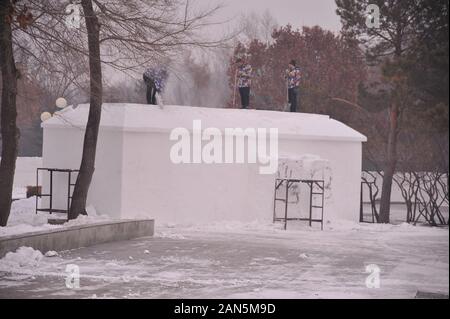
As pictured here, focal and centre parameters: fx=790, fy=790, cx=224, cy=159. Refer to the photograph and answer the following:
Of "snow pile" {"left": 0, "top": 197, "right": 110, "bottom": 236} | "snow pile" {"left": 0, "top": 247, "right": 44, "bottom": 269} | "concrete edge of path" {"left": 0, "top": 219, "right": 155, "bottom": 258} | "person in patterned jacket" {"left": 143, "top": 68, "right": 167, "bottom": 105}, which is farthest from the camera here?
"person in patterned jacket" {"left": 143, "top": 68, "right": 167, "bottom": 105}

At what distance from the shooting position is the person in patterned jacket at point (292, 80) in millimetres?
23125

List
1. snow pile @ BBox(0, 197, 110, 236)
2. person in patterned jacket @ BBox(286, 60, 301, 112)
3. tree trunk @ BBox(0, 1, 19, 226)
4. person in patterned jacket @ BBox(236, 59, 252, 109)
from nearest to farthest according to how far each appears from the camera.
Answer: snow pile @ BBox(0, 197, 110, 236) → tree trunk @ BBox(0, 1, 19, 226) → person in patterned jacket @ BBox(236, 59, 252, 109) → person in patterned jacket @ BBox(286, 60, 301, 112)

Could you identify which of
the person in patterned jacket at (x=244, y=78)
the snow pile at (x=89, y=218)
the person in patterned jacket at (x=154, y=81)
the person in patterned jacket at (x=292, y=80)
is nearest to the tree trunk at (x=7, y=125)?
the snow pile at (x=89, y=218)

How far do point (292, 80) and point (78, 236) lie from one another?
1092 centimetres

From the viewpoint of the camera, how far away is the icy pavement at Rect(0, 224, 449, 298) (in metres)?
10.1

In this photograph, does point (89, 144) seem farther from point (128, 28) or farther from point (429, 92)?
point (429, 92)

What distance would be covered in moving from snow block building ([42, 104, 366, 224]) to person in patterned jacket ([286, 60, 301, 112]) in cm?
242

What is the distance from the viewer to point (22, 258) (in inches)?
472

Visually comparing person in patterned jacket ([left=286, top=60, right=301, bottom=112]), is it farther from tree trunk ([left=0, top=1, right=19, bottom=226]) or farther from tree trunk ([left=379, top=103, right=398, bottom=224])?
→ tree trunk ([left=0, top=1, right=19, bottom=226])

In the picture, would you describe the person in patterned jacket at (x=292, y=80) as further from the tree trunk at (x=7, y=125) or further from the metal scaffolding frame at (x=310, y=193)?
the tree trunk at (x=7, y=125)

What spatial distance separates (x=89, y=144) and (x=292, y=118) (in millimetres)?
6317

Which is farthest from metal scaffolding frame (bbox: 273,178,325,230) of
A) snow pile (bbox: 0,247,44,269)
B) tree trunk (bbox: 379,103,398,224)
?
snow pile (bbox: 0,247,44,269)

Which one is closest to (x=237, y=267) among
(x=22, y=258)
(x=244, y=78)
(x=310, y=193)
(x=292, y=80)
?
(x=22, y=258)

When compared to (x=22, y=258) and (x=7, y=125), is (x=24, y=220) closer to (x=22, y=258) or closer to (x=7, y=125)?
(x=7, y=125)
